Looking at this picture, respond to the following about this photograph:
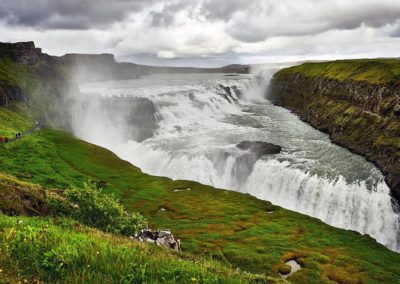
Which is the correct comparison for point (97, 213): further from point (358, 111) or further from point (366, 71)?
point (366, 71)

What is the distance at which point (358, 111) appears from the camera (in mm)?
85750

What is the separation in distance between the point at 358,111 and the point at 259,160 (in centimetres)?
4249

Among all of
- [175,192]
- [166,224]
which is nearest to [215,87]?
[175,192]

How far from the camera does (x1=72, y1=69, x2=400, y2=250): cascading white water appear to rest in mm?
50750

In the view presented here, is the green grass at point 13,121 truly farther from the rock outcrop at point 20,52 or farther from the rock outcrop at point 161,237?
the rock outcrop at point 20,52

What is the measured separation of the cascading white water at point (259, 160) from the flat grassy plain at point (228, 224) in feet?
30.4

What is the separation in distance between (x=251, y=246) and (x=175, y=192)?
1097 inches

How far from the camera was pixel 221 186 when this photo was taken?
69.8 m

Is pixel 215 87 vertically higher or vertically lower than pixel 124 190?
higher

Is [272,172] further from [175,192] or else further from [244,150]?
[175,192]

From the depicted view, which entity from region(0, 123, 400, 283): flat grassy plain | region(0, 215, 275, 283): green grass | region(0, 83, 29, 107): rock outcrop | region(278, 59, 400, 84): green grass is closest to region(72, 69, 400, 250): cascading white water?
region(0, 123, 400, 283): flat grassy plain

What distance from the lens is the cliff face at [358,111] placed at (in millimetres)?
64194

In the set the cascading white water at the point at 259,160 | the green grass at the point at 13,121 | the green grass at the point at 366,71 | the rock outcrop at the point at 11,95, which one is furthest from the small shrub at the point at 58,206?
the rock outcrop at the point at 11,95

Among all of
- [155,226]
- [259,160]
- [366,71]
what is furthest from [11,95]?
[366,71]
